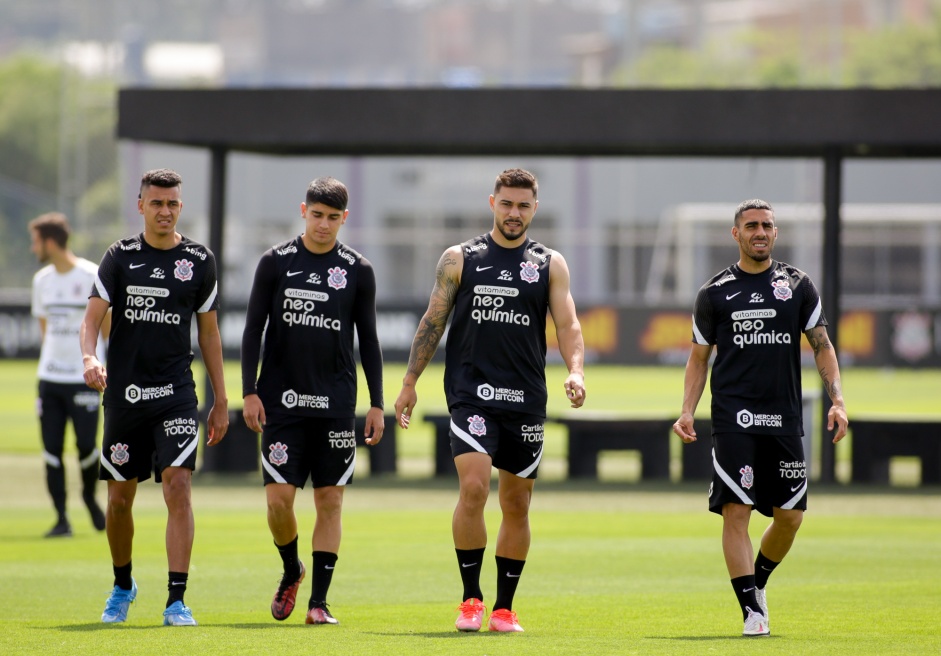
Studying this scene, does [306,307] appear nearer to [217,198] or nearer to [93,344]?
[93,344]

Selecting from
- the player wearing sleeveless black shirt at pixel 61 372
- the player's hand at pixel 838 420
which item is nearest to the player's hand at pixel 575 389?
the player's hand at pixel 838 420

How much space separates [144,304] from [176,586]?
4.44ft

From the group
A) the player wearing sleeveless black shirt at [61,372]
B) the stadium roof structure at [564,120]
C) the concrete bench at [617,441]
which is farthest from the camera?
the concrete bench at [617,441]

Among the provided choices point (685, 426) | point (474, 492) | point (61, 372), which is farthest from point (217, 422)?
point (61, 372)

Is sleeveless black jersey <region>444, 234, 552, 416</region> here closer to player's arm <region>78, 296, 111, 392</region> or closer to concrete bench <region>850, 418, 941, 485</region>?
player's arm <region>78, 296, 111, 392</region>

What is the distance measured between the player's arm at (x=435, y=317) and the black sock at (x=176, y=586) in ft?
4.12

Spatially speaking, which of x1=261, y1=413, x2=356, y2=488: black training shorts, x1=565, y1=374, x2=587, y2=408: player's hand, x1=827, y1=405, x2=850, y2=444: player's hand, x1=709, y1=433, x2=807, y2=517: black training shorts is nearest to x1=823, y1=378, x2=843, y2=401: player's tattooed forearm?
x1=827, y1=405, x2=850, y2=444: player's hand

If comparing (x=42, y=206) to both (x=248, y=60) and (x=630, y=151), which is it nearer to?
(x=630, y=151)

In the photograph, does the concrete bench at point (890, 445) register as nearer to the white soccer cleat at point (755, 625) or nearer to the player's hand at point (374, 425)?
the white soccer cleat at point (755, 625)

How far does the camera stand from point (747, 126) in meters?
16.3

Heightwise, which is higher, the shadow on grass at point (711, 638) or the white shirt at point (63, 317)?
the white shirt at point (63, 317)

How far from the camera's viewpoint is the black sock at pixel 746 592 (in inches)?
291

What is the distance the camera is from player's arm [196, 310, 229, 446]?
7938 mm

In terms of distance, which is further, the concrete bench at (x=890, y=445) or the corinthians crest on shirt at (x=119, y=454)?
the concrete bench at (x=890, y=445)
